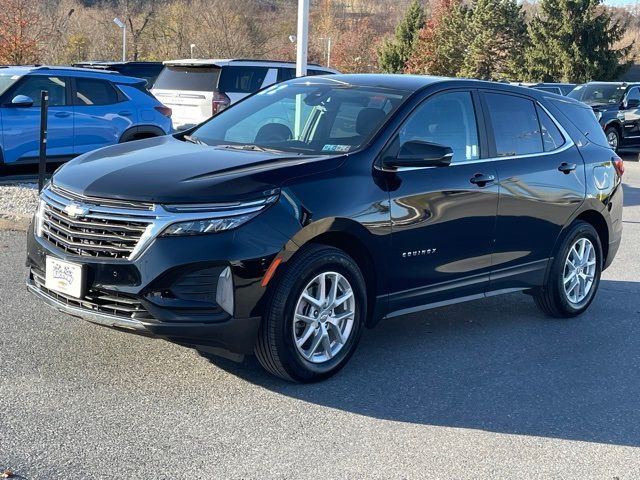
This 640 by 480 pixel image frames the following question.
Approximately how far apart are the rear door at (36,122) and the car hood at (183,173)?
6.47 metres

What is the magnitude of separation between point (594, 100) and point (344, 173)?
19412 millimetres

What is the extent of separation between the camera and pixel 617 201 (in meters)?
7.12

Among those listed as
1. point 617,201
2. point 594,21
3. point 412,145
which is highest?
point 594,21

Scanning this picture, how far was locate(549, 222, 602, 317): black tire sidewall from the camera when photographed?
21.5 ft

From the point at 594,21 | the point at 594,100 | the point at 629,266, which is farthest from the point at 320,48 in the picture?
the point at 629,266

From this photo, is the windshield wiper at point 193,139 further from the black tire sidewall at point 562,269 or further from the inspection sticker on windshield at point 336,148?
the black tire sidewall at point 562,269

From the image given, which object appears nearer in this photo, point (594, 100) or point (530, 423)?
point (530, 423)

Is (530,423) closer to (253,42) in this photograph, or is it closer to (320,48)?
(253,42)

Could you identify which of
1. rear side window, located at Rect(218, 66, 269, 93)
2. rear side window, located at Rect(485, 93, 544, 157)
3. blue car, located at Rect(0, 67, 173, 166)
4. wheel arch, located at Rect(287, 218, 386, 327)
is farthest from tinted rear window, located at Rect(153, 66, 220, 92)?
wheel arch, located at Rect(287, 218, 386, 327)

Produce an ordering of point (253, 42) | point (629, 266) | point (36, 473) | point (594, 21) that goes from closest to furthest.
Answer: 1. point (36, 473)
2. point (629, 266)
3. point (594, 21)
4. point (253, 42)

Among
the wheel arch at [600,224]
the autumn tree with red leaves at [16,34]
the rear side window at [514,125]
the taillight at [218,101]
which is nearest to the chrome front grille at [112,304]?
the rear side window at [514,125]

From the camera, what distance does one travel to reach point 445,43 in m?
55.4

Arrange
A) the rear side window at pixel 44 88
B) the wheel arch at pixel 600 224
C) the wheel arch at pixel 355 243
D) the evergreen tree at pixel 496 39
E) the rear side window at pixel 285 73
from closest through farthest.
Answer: the wheel arch at pixel 355 243, the wheel arch at pixel 600 224, the rear side window at pixel 44 88, the rear side window at pixel 285 73, the evergreen tree at pixel 496 39

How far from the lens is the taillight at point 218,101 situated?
49.9 feet
